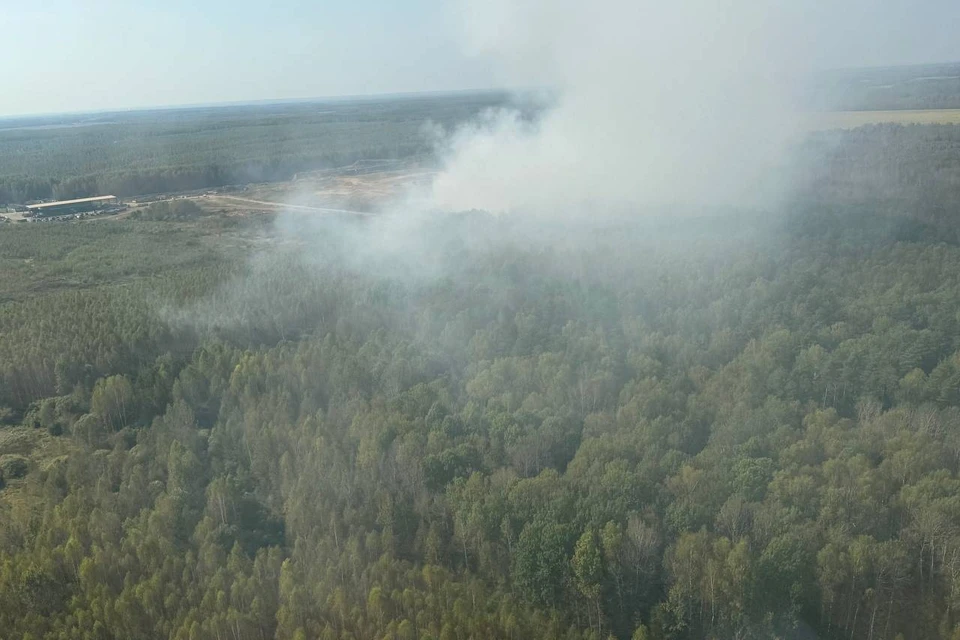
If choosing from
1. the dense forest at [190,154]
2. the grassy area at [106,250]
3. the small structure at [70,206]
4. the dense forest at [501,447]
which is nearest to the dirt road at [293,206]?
the grassy area at [106,250]

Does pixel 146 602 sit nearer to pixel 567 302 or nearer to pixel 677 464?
pixel 677 464

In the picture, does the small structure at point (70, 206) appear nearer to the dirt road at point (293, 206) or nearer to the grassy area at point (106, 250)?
the grassy area at point (106, 250)

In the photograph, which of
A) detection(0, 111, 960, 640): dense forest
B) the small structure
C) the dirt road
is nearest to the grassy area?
the dirt road

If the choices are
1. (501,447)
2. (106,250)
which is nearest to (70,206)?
(106,250)

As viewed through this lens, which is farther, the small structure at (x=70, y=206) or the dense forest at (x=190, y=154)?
the dense forest at (x=190, y=154)

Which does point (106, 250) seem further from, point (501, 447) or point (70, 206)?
point (501, 447)

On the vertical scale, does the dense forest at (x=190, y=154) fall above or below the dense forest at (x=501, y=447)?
above

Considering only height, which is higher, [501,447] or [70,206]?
[70,206]
